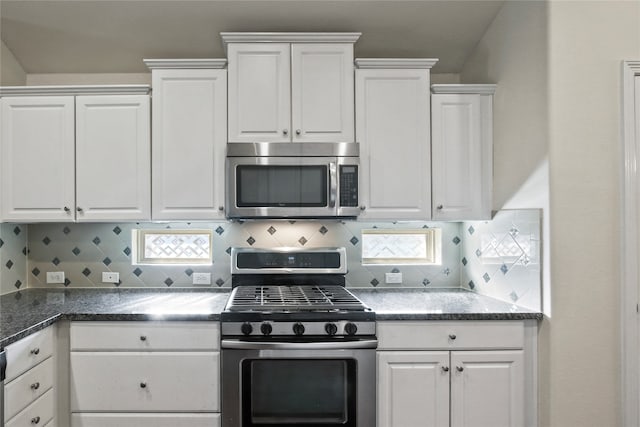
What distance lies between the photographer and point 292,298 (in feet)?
7.64

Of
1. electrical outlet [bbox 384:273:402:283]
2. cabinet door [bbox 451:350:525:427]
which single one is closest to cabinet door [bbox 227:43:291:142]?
electrical outlet [bbox 384:273:402:283]

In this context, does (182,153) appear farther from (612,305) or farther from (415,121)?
(612,305)

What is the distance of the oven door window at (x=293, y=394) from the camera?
206 cm

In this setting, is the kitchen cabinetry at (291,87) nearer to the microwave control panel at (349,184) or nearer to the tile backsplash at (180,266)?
the microwave control panel at (349,184)

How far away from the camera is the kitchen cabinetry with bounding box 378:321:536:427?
209 centimetres

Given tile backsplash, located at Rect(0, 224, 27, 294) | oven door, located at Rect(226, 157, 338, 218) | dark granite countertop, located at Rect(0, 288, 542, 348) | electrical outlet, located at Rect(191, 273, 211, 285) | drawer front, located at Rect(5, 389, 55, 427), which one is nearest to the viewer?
drawer front, located at Rect(5, 389, 55, 427)

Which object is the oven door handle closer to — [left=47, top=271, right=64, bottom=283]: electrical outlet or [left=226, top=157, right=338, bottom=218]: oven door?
[left=226, top=157, right=338, bottom=218]: oven door

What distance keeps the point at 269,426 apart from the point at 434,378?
2.73ft

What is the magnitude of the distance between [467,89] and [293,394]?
1937mm

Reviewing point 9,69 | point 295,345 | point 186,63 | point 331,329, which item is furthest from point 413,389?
point 9,69

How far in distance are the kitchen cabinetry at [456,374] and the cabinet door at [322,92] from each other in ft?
3.70

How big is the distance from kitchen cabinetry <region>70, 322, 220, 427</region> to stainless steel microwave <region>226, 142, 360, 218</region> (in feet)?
2.38

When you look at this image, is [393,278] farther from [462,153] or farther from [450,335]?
[462,153]

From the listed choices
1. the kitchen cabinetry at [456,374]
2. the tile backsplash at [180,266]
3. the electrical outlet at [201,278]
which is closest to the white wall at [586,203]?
the kitchen cabinetry at [456,374]
